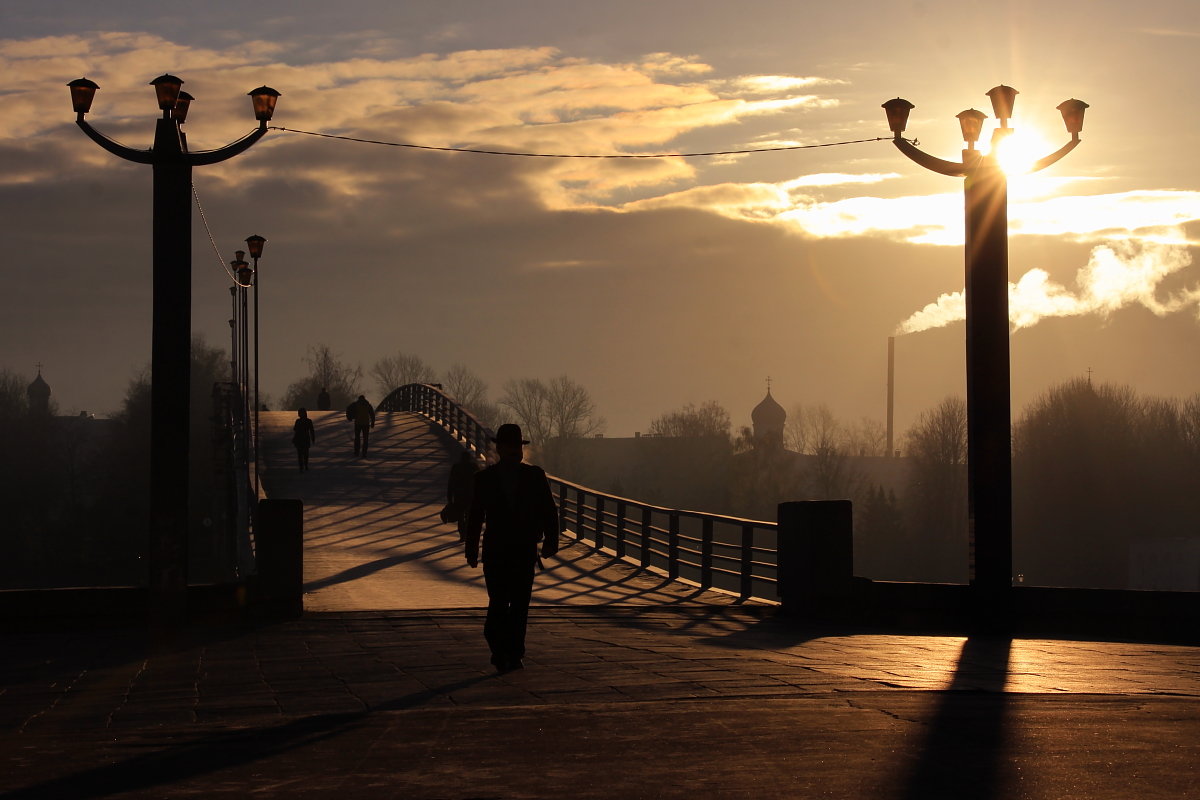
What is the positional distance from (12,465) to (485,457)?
68.4 m

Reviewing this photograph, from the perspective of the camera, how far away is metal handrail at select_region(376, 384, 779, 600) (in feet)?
61.2

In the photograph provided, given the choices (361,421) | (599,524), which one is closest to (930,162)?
(599,524)

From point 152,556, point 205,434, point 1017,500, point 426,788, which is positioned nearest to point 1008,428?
point 152,556

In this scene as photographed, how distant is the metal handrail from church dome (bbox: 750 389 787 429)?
57439mm

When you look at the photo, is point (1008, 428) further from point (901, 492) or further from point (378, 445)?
point (901, 492)

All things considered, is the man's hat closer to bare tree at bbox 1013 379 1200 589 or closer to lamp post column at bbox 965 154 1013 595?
lamp post column at bbox 965 154 1013 595

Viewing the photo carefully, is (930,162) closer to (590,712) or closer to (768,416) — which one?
(590,712)

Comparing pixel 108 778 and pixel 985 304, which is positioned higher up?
pixel 985 304

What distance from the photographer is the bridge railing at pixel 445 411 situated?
40300mm

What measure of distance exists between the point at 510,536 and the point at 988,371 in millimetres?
6878

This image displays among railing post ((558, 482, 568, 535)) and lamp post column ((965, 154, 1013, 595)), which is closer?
lamp post column ((965, 154, 1013, 595))

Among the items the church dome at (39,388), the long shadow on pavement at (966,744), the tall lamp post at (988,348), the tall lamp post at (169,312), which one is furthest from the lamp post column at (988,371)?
the church dome at (39,388)

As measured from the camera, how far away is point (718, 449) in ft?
395

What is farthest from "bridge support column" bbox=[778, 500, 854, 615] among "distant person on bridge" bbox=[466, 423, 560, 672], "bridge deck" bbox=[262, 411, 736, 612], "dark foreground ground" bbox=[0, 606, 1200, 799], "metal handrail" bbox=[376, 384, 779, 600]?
"distant person on bridge" bbox=[466, 423, 560, 672]
